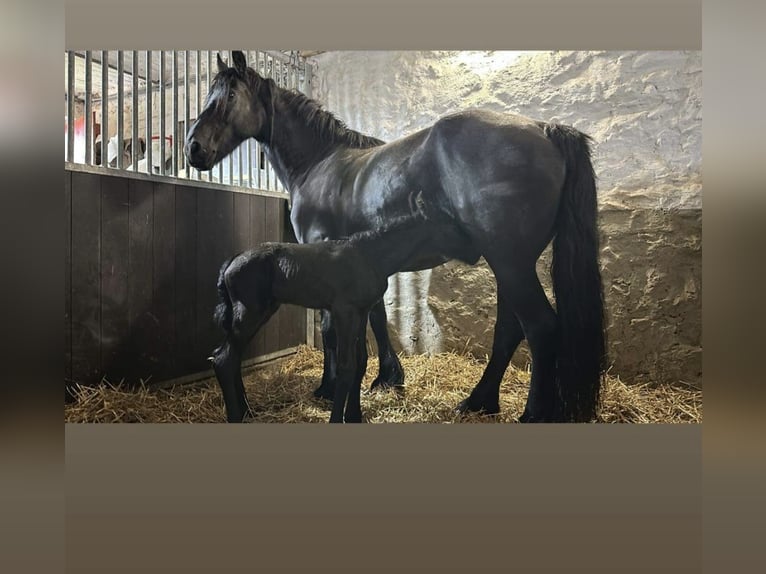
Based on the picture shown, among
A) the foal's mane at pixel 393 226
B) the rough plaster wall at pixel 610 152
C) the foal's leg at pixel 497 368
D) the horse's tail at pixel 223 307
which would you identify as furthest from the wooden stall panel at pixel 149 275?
the foal's leg at pixel 497 368

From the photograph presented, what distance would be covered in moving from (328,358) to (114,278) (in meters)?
1.11

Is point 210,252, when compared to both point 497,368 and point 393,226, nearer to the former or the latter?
point 393,226

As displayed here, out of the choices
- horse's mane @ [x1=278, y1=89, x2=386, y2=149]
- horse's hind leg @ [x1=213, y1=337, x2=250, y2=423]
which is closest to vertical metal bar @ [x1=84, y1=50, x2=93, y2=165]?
horse's mane @ [x1=278, y1=89, x2=386, y2=149]

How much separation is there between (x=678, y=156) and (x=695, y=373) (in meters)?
1.17

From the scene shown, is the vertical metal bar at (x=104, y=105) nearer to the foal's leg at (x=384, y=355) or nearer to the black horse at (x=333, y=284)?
the black horse at (x=333, y=284)

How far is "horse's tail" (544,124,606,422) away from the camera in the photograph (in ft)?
8.46

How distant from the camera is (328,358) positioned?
2.73 meters

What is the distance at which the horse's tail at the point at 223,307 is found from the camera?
2.60m

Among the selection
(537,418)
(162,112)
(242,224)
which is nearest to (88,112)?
(162,112)

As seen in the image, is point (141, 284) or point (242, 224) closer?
point (141, 284)

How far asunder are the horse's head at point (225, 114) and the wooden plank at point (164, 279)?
0.91 feet

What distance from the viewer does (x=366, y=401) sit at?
2.77 metres
